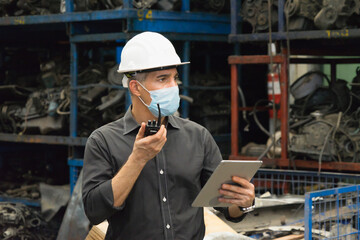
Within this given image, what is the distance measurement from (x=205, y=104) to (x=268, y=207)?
8.32ft

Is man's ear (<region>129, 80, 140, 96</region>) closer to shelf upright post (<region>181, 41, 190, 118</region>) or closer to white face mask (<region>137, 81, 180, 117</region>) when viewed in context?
white face mask (<region>137, 81, 180, 117</region>)

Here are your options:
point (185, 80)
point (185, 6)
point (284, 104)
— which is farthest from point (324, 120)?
point (185, 6)

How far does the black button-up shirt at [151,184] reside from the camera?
10.3 feet

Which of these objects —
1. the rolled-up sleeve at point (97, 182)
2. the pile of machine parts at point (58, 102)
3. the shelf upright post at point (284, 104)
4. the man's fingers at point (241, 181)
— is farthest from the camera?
the pile of machine parts at point (58, 102)

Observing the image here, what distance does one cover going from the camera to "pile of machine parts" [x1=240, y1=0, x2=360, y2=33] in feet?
21.7

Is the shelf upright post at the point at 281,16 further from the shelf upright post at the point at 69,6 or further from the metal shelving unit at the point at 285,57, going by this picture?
the shelf upright post at the point at 69,6

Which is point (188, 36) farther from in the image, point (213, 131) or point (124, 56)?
point (124, 56)

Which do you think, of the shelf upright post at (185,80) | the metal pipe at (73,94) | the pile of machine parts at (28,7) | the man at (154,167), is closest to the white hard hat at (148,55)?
the man at (154,167)

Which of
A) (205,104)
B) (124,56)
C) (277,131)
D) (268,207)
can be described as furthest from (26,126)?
(124,56)

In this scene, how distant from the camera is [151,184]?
Answer: 10.5 ft

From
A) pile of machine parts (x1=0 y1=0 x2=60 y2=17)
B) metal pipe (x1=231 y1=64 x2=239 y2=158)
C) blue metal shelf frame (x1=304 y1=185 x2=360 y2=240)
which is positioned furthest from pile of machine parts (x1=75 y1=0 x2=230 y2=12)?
blue metal shelf frame (x1=304 y1=185 x2=360 y2=240)

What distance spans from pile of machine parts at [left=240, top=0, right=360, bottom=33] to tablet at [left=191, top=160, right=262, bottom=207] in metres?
3.84

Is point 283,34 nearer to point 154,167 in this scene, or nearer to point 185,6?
point 185,6

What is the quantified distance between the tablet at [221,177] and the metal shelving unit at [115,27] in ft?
14.3
